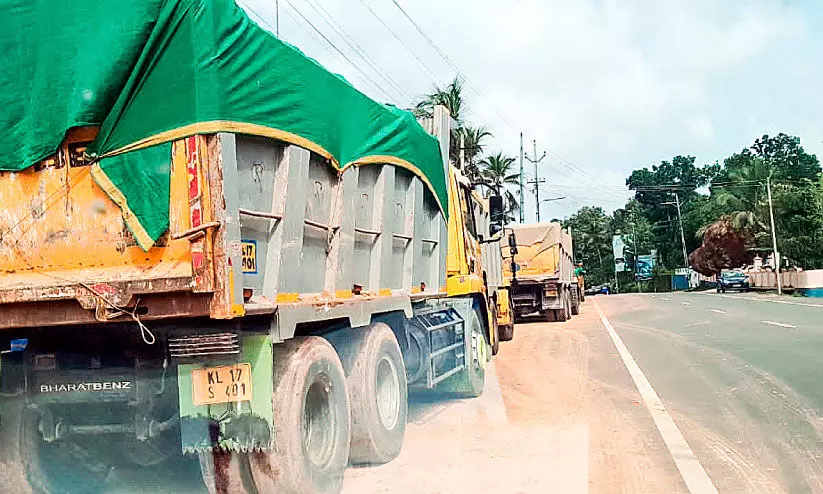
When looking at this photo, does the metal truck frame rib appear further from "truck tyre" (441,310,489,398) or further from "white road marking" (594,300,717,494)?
"truck tyre" (441,310,489,398)

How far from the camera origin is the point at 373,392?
666 centimetres

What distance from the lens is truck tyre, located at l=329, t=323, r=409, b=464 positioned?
646 centimetres

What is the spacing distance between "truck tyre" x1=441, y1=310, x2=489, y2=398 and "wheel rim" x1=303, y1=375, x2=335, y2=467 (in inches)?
163

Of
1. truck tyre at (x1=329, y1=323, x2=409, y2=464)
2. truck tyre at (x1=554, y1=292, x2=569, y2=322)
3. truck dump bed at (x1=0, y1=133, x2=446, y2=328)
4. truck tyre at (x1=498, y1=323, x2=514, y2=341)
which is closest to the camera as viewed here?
truck dump bed at (x1=0, y1=133, x2=446, y2=328)

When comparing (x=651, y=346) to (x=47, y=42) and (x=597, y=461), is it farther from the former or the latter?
(x=47, y=42)

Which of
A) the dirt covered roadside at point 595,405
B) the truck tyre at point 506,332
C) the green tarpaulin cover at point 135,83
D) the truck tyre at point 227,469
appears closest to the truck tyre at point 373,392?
the truck tyre at point 227,469

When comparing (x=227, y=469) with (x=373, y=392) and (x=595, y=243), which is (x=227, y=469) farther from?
(x=595, y=243)

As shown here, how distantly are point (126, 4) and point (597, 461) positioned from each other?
4.82m

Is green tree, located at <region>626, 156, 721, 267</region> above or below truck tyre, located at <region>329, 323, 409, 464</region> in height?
above

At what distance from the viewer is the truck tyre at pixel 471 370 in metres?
10.1

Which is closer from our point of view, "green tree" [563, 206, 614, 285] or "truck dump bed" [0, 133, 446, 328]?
"truck dump bed" [0, 133, 446, 328]

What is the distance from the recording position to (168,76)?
4.64 metres

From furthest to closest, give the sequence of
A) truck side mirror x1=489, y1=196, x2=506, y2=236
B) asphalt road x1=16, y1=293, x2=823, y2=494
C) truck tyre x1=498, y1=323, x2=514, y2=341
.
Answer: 1. truck tyre x1=498, y1=323, x2=514, y2=341
2. truck side mirror x1=489, y1=196, x2=506, y2=236
3. asphalt road x1=16, y1=293, x2=823, y2=494

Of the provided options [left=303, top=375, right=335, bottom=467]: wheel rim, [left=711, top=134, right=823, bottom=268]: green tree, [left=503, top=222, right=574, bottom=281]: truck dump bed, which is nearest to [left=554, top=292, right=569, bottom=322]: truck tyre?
[left=503, top=222, right=574, bottom=281]: truck dump bed
